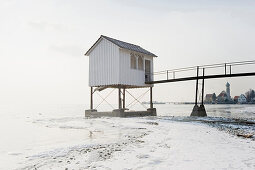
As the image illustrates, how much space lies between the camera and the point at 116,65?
22219mm

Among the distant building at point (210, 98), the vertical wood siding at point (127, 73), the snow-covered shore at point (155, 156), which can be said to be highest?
the vertical wood siding at point (127, 73)

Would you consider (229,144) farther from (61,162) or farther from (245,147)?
(61,162)

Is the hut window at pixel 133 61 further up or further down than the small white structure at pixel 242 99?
further up

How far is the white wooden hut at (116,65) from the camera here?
881 inches

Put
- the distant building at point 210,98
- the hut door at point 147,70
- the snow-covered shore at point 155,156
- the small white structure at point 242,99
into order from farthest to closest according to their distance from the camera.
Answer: the distant building at point 210,98
the small white structure at point 242,99
the hut door at point 147,70
the snow-covered shore at point 155,156

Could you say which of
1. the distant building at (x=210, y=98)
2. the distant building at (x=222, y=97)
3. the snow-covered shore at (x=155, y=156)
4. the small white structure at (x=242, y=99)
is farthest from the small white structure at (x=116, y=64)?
the distant building at (x=210, y=98)

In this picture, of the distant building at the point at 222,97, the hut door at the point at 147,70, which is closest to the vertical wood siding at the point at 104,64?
the hut door at the point at 147,70

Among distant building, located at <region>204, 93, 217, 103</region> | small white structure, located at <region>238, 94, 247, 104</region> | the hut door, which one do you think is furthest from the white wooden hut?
distant building, located at <region>204, 93, 217, 103</region>

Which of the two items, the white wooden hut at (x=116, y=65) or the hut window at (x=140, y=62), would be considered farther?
the hut window at (x=140, y=62)

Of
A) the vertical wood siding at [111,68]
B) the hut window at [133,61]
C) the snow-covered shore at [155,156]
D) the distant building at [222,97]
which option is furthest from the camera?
the distant building at [222,97]

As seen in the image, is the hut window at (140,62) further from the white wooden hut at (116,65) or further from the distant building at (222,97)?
the distant building at (222,97)

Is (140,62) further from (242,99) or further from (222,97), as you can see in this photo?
(222,97)

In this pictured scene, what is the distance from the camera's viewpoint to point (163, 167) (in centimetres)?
529

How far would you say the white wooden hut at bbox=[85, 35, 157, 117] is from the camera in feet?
73.4
